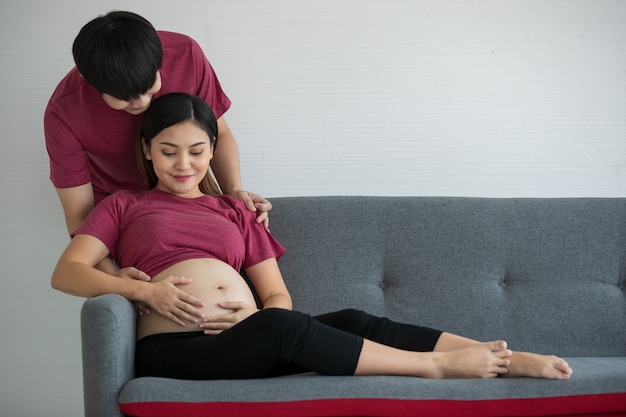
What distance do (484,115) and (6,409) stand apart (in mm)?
1909

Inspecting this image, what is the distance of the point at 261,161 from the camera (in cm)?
261

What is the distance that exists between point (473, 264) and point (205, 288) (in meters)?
0.80

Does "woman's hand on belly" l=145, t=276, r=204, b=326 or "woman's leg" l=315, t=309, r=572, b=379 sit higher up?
"woman's hand on belly" l=145, t=276, r=204, b=326

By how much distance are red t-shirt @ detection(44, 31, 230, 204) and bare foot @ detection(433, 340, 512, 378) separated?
1006 mm

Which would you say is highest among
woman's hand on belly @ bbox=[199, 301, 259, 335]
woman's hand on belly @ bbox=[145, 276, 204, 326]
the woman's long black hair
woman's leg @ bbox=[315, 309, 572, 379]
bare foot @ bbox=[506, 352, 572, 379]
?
the woman's long black hair

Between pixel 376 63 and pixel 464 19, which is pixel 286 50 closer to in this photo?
pixel 376 63

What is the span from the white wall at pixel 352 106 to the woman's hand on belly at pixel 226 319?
80cm

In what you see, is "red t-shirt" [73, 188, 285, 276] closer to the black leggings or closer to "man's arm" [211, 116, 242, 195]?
"man's arm" [211, 116, 242, 195]

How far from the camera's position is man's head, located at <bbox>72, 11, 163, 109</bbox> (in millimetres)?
1752

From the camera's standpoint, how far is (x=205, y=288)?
188 centimetres

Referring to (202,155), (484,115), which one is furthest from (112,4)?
(484,115)

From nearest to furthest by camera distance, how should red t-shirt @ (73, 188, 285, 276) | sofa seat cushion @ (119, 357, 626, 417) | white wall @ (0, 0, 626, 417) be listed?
1. sofa seat cushion @ (119, 357, 626, 417)
2. red t-shirt @ (73, 188, 285, 276)
3. white wall @ (0, 0, 626, 417)

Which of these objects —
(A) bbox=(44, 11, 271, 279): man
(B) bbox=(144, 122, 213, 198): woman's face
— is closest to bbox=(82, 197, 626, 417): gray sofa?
(A) bbox=(44, 11, 271, 279): man

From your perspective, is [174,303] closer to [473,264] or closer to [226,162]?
[226,162]
